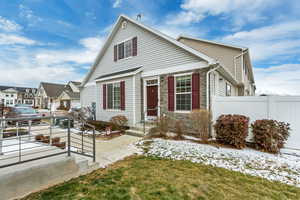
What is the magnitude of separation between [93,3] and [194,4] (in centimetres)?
637

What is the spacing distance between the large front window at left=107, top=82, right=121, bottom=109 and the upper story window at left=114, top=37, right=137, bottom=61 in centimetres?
218

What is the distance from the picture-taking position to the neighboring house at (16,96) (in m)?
45.3

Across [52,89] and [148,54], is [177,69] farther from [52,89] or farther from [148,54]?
[52,89]

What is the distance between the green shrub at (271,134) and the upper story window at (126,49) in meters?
7.67

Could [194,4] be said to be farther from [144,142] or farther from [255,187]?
[255,187]

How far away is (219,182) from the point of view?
3.07 m

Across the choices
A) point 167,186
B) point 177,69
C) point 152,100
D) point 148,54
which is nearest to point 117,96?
point 152,100

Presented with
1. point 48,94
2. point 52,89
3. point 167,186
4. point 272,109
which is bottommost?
point 167,186

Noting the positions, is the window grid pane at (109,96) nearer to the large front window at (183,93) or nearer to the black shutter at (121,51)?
the black shutter at (121,51)

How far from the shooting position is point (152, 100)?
28.3 feet

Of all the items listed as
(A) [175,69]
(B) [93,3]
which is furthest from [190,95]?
(B) [93,3]

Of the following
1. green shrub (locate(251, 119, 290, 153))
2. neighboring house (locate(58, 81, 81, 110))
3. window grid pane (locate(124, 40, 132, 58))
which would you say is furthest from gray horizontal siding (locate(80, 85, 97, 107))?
neighboring house (locate(58, 81, 81, 110))

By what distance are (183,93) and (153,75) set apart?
213cm

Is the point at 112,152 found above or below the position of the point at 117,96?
below
